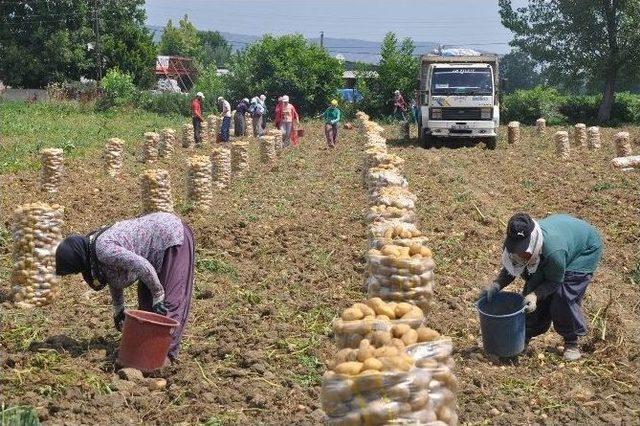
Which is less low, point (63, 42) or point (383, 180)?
point (63, 42)

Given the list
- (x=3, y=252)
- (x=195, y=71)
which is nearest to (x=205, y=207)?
(x=3, y=252)

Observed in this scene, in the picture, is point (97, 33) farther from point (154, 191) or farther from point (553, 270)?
point (553, 270)

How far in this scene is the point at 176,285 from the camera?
5.94m

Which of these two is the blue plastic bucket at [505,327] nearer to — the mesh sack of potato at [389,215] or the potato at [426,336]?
the mesh sack of potato at [389,215]

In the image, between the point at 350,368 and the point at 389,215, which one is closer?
the point at 350,368

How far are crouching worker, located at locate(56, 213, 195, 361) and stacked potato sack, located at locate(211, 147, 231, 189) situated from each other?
8.48m

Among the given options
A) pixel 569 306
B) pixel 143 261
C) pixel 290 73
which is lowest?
pixel 569 306

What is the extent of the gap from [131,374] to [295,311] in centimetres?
203

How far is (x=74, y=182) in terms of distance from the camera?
49.0 feet

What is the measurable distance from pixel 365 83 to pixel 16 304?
3148 cm

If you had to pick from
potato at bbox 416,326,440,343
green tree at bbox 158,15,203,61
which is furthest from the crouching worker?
green tree at bbox 158,15,203,61

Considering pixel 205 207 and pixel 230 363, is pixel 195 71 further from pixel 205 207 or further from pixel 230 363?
pixel 230 363

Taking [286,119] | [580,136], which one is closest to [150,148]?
[286,119]

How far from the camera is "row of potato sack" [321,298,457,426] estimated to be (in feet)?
11.2
